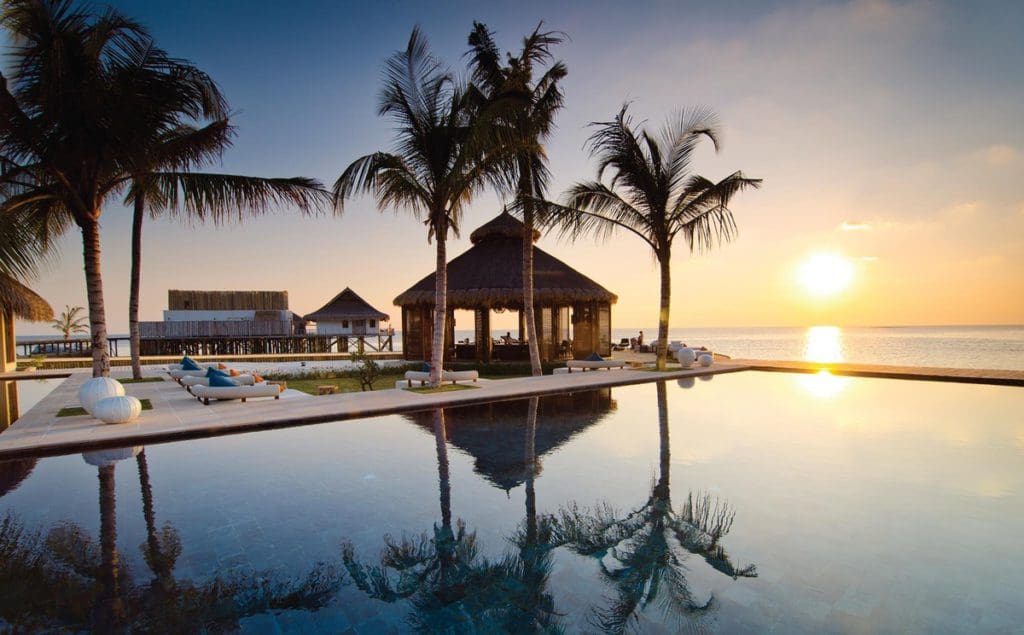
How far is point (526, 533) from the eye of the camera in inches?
142

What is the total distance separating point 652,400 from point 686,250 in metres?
5.69

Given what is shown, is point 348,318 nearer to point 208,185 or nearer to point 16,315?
point 16,315

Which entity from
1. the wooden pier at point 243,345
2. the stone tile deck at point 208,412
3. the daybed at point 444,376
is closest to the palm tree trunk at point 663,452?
the stone tile deck at point 208,412

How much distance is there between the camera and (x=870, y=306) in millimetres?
29438

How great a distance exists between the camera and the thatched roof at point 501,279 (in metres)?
17.2

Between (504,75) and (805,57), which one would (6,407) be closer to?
(504,75)

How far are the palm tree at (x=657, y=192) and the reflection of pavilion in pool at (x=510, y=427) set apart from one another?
5.38 m

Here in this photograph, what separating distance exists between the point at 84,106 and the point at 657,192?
39.8 feet

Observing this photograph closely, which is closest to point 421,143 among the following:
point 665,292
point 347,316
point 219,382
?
point 219,382

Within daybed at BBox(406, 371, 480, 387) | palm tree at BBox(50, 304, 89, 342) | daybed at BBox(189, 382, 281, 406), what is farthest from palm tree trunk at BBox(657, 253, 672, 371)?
palm tree at BBox(50, 304, 89, 342)

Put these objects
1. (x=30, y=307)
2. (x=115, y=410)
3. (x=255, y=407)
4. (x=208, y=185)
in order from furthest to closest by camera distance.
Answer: (x=30, y=307), (x=208, y=185), (x=255, y=407), (x=115, y=410)

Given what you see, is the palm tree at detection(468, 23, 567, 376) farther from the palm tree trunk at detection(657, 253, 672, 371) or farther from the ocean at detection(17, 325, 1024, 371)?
the ocean at detection(17, 325, 1024, 371)

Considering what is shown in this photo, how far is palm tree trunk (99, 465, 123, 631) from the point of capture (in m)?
2.54

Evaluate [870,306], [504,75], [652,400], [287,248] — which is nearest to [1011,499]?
[652,400]
